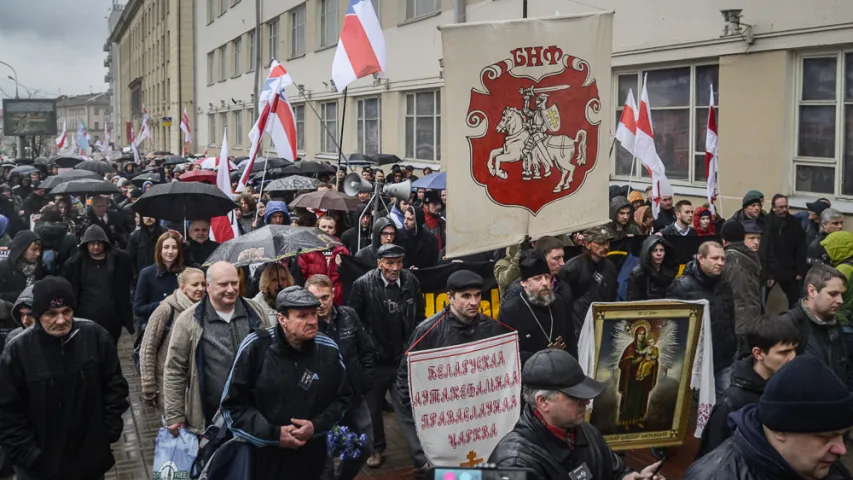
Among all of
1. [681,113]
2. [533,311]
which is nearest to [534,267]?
[533,311]

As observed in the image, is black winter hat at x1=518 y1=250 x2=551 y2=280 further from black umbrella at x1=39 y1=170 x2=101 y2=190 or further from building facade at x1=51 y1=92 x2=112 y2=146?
building facade at x1=51 y1=92 x2=112 y2=146

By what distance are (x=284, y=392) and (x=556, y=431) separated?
5.90 ft

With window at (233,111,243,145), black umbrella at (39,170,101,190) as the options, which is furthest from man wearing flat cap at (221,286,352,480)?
window at (233,111,243,145)

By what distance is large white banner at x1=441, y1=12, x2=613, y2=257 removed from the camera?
5.99 meters

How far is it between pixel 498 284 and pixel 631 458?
1.93 metres

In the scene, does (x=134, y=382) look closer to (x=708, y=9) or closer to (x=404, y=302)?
(x=404, y=302)

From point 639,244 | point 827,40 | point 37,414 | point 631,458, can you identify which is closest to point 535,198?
point 631,458

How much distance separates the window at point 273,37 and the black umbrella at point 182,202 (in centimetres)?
2826

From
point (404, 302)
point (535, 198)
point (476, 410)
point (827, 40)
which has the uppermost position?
point (827, 40)

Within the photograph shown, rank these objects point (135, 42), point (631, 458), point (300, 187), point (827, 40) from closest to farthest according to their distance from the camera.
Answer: point (631, 458)
point (827, 40)
point (300, 187)
point (135, 42)

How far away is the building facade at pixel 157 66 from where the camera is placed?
5881 centimetres

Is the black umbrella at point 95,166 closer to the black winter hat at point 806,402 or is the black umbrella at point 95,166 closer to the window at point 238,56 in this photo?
the window at point 238,56

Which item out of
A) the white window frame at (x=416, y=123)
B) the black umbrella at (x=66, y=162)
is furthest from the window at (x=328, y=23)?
the black umbrella at (x=66, y=162)

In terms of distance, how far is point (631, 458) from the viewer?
7.42m
